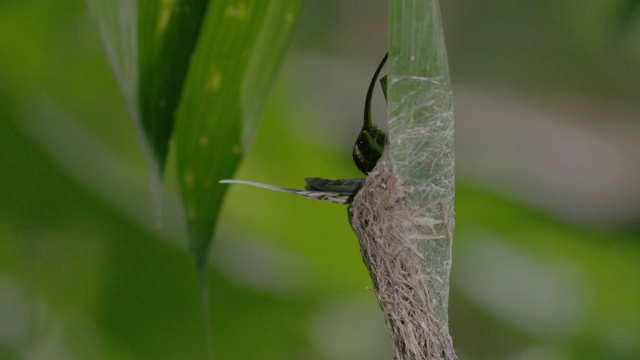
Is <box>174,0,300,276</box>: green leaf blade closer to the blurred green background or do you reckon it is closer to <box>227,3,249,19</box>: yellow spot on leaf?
<box>227,3,249,19</box>: yellow spot on leaf

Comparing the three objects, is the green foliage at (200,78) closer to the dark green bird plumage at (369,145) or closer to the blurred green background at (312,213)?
the dark green bird plumage at (369,145)

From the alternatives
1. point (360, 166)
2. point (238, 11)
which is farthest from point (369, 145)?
point (238, 11)

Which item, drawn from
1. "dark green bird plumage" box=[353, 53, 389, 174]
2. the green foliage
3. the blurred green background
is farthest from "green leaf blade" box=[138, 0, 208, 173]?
the blurred green background

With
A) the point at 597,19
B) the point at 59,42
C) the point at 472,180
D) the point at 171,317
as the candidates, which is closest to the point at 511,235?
the point at 472,180

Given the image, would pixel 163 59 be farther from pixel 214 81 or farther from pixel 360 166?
pixel 360 166

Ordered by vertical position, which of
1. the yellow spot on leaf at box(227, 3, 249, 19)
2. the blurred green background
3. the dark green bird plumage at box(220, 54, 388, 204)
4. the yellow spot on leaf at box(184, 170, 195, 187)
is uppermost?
the yellow spot on leaf at box(227, 3, 249, 19)

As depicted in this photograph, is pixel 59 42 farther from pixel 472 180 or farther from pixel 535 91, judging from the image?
pixel 535 91

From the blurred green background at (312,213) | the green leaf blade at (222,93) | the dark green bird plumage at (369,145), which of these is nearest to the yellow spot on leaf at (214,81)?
the green leaf blade at (222,93)

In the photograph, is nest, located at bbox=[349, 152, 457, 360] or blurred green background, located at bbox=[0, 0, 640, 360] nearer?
nest, located at bbox=[349, 152, 457, 360]
